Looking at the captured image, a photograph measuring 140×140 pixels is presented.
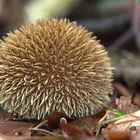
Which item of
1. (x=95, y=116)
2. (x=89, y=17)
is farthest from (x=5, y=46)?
(x=89, y=17)

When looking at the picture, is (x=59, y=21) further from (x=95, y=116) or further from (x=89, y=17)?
(x=89, y=17)

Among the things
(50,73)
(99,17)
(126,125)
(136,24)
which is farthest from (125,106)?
(99,17)

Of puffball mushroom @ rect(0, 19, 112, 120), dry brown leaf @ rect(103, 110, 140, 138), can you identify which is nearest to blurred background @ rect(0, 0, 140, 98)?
puffball mushroom @ rect(0, 19, 112, 120)

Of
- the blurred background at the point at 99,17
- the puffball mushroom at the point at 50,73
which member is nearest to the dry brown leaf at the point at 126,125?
the puffball mushroom at the point at 50,73

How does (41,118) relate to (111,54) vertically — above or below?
below

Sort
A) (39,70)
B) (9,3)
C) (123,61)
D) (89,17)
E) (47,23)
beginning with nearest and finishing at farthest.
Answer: (39,70)
(47,23)
(123,61)
(9,3)
(89,17)

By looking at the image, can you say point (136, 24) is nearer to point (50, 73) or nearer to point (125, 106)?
point (125, 106)
